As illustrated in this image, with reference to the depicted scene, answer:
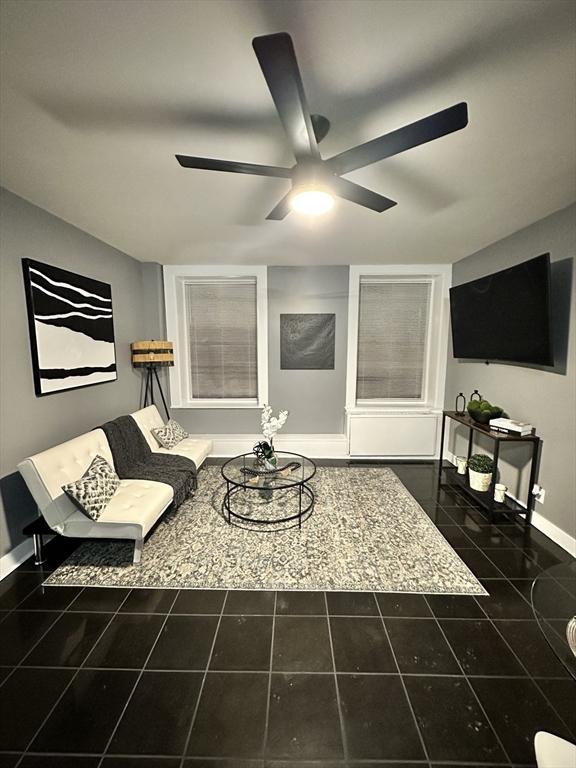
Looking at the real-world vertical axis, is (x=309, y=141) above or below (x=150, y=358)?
above

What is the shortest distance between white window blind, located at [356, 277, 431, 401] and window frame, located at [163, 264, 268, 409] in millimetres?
1348

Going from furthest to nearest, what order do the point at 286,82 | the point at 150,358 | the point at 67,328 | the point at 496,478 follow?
the point at 150,358, the point at 496,478, the point at 67,328, the point at 286,82

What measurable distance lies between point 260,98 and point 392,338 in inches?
137

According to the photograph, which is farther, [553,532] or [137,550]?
[553,532]

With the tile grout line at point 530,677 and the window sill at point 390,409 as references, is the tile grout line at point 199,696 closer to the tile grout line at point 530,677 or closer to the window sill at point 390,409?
the tile grout line at point 530,677

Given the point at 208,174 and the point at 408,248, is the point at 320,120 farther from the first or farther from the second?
the point at 408,248

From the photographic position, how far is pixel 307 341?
4.38m

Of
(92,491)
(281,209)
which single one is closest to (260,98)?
(281,209)

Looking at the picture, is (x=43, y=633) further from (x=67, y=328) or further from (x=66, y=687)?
(x=67, y=328)

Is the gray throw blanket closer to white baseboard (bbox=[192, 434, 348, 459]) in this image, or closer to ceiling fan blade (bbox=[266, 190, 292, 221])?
white baseboard (bbox=[192, 434, 348, 459])

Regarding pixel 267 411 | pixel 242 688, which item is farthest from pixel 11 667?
pixel 267 411

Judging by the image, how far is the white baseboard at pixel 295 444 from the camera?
439 centimetres

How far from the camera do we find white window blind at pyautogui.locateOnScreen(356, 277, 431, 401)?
4363 mm

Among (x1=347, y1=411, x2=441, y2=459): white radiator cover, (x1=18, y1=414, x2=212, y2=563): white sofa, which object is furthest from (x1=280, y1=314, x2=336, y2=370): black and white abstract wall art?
(x1=18, y1=414, x2=212, y2=563): white sofa
